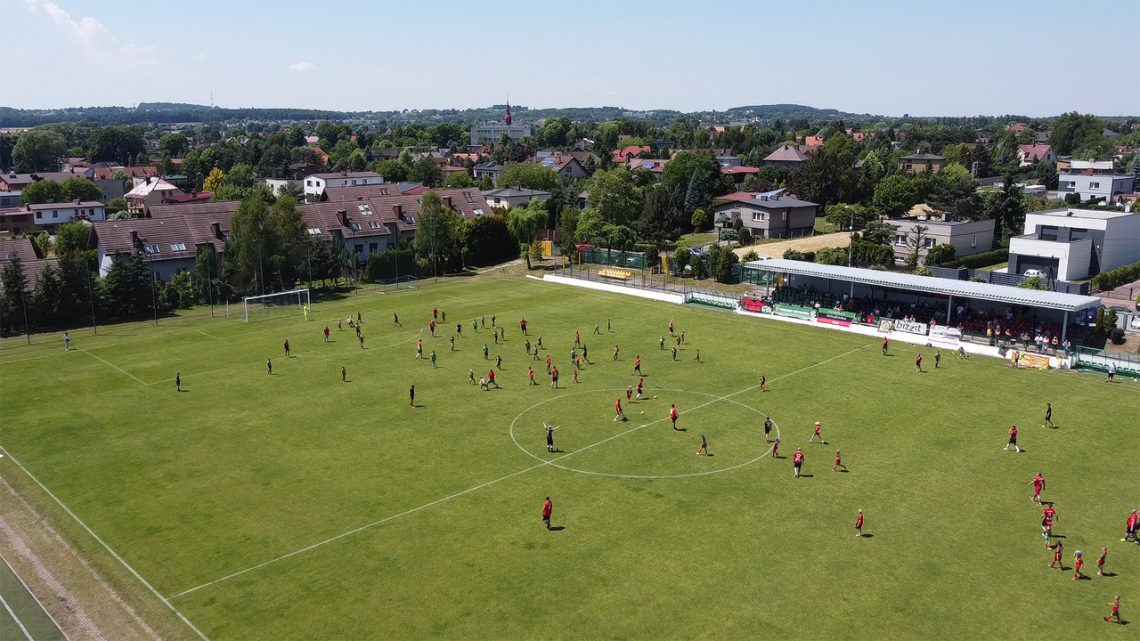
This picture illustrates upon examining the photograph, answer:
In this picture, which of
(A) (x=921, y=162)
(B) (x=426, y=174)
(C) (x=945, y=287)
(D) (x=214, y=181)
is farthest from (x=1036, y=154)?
(D) (x=214, y=181)

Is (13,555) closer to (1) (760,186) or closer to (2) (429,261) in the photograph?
(2) (429,261)

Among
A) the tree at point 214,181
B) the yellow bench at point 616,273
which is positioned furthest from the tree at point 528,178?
the tree at point 214,181

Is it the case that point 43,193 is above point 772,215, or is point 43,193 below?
above

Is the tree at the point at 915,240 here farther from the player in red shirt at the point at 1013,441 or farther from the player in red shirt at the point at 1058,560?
the player in red shirt at the point at 1058,560

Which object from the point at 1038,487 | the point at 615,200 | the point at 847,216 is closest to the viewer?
the point at 1038,487

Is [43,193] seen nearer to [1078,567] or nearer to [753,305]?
[753,305]

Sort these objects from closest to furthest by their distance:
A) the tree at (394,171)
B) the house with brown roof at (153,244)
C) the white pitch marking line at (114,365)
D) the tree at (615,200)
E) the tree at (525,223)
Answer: the white pitch marking line at (114,365), the house with brown roof at (153,244), the tree at (525,223), the tree at (615,200), the tree at (394,171)
